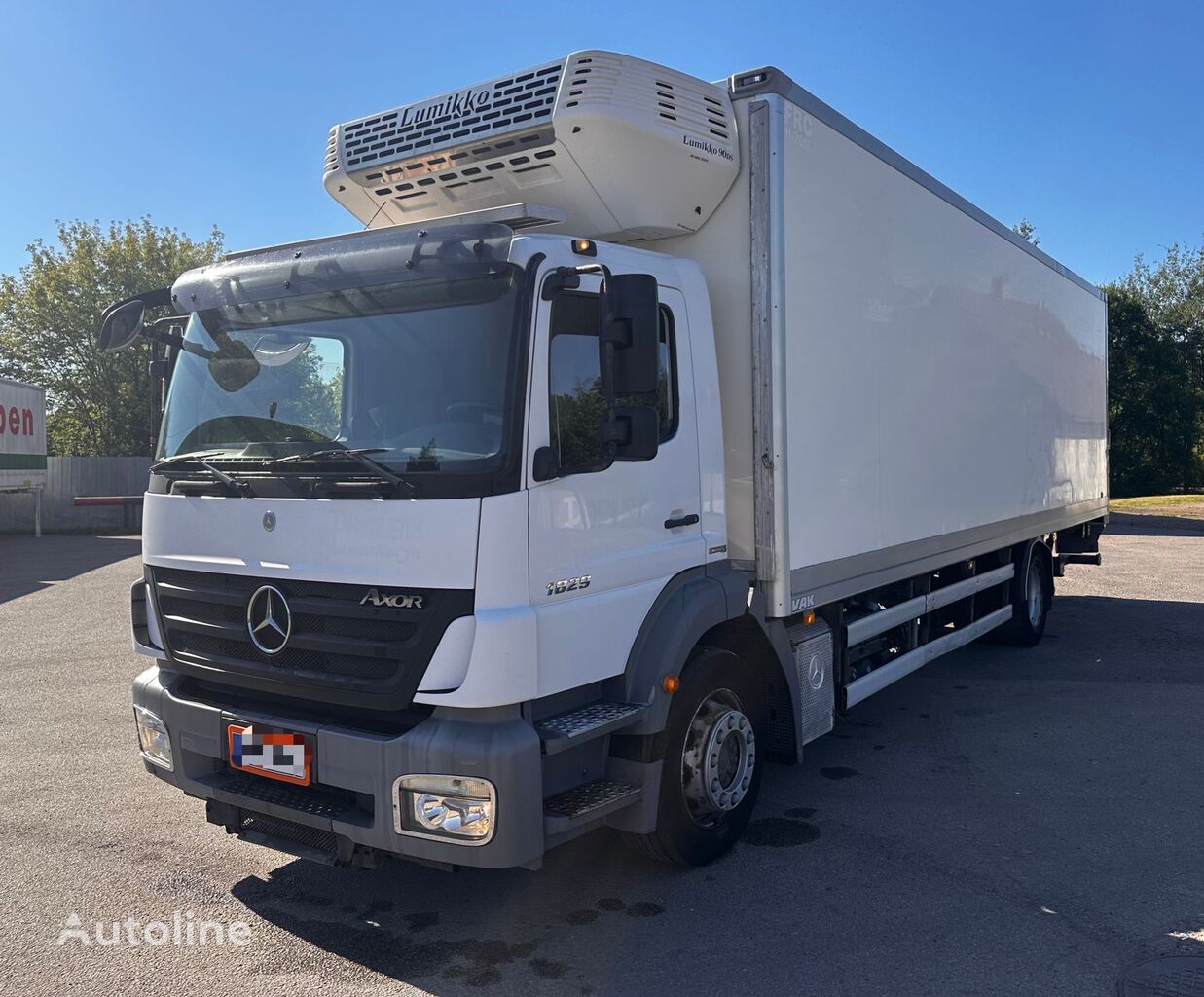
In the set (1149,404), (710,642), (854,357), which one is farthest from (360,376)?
(1149,404)

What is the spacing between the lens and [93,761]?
6090 millimetres

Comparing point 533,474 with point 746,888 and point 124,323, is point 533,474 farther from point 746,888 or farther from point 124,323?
point 124,323

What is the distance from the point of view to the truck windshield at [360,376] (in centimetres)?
357

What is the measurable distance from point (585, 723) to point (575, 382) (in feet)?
4.22

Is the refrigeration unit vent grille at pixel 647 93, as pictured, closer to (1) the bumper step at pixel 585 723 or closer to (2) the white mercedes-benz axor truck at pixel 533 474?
(2) the white mercedes-benz axor truck at pixel 533 474

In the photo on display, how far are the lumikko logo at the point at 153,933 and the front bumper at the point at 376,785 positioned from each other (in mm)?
381

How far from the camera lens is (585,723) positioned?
3691 millimetres

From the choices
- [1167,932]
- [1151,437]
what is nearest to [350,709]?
[1167,932]

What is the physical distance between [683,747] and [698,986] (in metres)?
1.01

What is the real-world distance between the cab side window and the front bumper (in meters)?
0.99

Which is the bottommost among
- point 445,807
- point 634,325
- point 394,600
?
point 445,807

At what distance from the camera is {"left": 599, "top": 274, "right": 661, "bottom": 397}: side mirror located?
3.53 meters

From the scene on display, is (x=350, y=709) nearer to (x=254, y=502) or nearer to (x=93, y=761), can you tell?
(x=254, y=502)

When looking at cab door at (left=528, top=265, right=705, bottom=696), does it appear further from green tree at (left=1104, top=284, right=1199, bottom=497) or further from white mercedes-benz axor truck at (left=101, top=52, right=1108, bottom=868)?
green tree at (left=1104, top=284, right=1199, bottom=497)
